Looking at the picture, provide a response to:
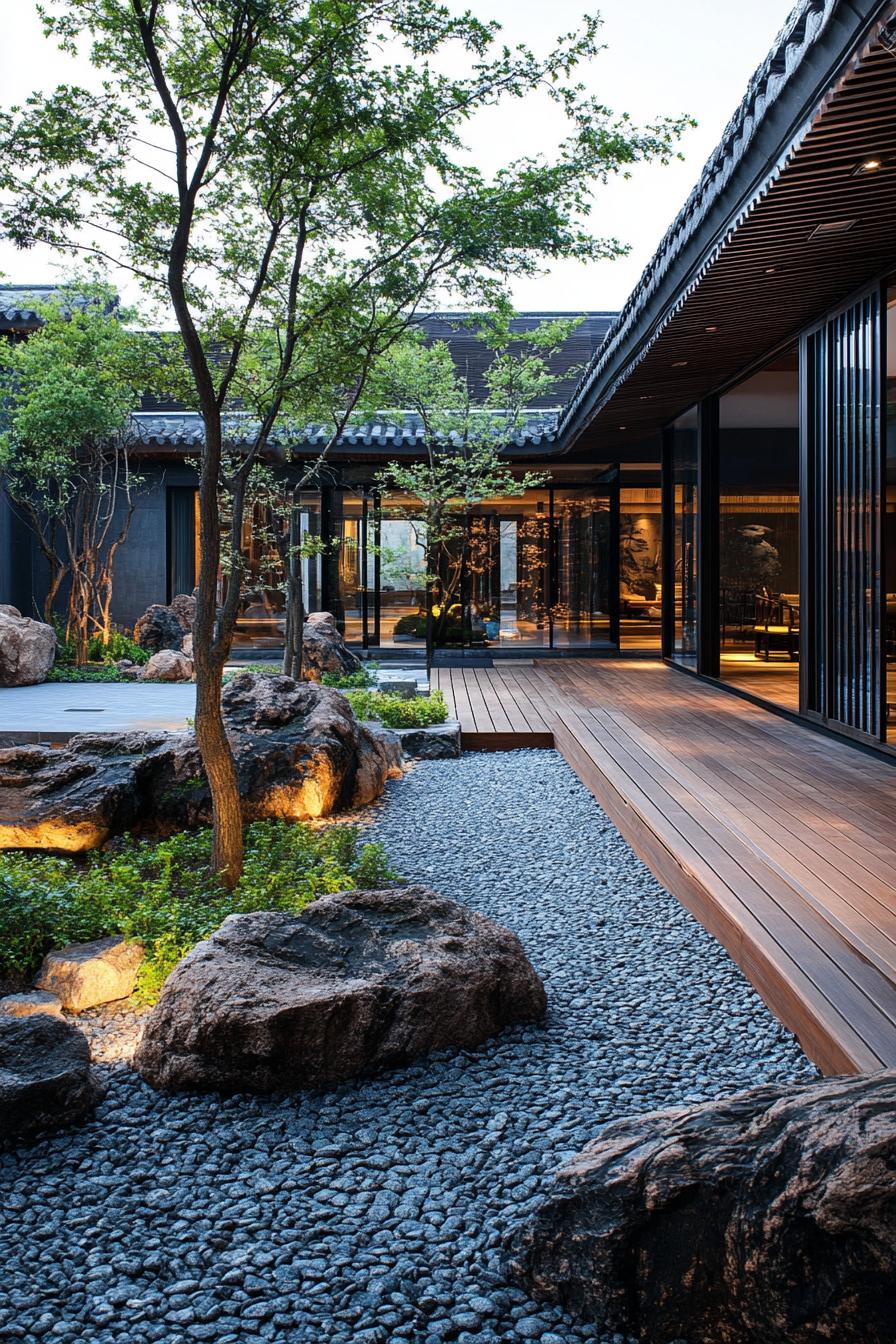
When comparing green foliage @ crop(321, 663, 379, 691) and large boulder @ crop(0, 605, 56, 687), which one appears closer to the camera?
green foliage @ crop(321, 663, 379, 691)

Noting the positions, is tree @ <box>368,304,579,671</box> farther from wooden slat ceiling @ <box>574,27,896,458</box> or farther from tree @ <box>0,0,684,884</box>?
tree @ <box>0,0,684,884</box>

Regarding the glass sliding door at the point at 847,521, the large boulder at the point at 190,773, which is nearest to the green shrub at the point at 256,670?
the large boulder at the point at 190,773

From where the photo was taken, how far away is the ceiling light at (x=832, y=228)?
534 centimetres

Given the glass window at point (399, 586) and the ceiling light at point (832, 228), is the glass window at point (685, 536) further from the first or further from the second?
the ceiling light at point (832, 228)

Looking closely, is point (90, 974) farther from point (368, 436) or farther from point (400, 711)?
point (368, 436)

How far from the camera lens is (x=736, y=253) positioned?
19.0 ft

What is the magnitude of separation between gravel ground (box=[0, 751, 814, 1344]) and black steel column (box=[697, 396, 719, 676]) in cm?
760

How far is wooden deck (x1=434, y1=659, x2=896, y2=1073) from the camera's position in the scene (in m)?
3.02

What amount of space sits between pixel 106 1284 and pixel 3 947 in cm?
196

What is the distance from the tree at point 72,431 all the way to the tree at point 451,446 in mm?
3295

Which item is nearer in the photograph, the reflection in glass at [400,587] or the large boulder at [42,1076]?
the large boulder at [42,1076]

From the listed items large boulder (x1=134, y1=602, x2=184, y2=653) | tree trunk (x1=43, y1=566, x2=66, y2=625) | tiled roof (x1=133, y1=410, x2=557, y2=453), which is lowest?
large boulder (x1=134, y1=602, x2=184, y2=653)

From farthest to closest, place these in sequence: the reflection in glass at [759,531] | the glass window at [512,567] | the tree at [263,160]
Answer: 1. the glass window at [512,567]
2. the reflection in glass at [759,531]
3. the tree at [263,160]

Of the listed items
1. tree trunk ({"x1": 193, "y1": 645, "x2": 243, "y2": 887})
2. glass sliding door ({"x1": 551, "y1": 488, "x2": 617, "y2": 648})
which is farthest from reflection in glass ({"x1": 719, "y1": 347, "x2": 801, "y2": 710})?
tree trunk ({"x1": 193, "y1": 645, "x2": 243, "y2": 887})
